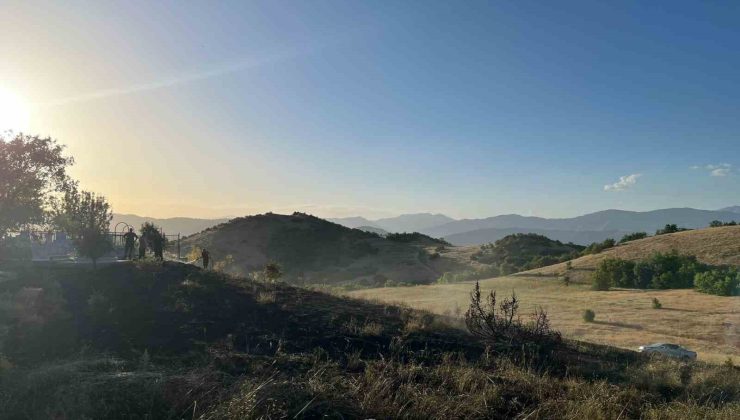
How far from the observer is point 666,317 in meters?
27.9

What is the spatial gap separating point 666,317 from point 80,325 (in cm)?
2853

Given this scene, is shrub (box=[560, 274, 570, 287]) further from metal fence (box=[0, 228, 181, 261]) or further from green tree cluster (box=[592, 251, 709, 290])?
metal fence (box=[0, 228, 181, 261])

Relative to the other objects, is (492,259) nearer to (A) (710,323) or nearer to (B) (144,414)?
(A) (710,323)

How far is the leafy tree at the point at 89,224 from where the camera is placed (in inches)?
766

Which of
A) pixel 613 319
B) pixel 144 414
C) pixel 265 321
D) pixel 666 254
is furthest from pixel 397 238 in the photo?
pixel 144 414

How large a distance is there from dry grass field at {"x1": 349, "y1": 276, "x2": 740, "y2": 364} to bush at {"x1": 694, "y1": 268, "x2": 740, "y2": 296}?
2.58ft

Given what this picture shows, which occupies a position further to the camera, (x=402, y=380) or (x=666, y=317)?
(x=666, y=317)

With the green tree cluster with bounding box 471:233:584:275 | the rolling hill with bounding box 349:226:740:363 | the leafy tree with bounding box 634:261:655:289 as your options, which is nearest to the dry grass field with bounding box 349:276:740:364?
the rolling hill with bounding box 349:226:740:363

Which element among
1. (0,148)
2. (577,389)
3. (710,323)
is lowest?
(710,323)

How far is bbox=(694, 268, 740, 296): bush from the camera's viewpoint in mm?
32469

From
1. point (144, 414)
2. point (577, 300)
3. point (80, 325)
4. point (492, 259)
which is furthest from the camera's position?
point (492, 259)

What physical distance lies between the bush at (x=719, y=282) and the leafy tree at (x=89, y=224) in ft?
117

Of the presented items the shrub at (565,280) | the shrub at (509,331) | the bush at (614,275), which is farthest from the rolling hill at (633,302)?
the shrub at (509,331)

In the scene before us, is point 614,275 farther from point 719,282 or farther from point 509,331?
point 509,331
